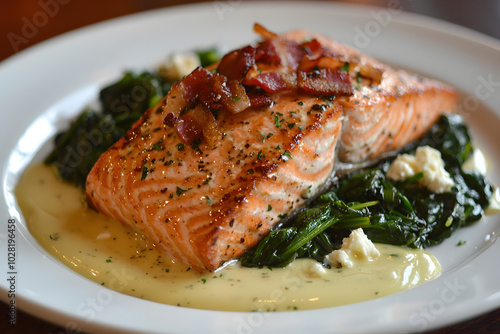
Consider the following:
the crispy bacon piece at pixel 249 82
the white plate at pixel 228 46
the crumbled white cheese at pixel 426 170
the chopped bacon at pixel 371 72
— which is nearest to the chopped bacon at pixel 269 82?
the crispy bacon piece at pixel 249 82

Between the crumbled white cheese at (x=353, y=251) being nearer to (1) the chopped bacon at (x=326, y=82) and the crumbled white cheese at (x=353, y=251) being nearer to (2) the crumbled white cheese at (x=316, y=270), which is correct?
(2) the crumbled white cheese at (x=316, y=270)

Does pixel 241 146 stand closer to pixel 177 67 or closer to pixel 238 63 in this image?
pixel 238 63

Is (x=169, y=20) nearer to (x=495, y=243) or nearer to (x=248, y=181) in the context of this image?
(x=248, y=181)

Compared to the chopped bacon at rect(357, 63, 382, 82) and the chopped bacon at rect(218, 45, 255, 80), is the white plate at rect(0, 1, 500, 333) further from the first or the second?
the chopped bacon at rect(218, 45, 255, 80)

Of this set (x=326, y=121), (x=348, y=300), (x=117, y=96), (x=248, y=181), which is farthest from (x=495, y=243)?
(x=117, y=96)

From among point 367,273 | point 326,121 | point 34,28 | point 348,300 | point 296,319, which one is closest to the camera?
point 296,319

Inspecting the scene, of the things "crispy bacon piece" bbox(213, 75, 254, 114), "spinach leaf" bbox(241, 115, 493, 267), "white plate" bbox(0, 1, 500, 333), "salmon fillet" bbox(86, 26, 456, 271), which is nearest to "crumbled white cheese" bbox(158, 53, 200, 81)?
"white plate" bbox(0, 1, 500, 333)

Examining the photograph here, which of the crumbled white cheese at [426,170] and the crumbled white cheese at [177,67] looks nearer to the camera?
the crumbled white cheese at [426,170]
